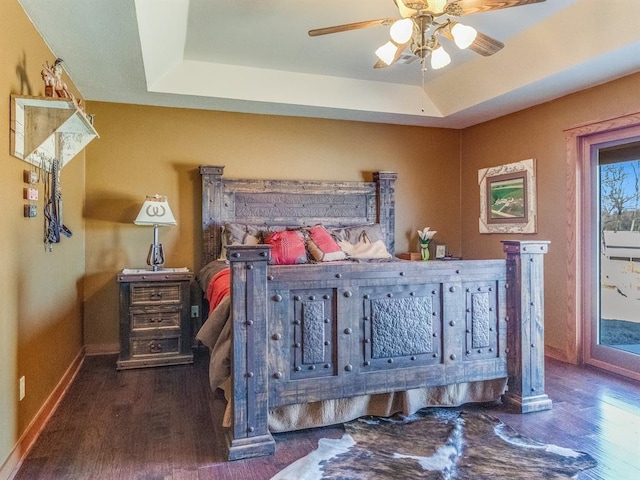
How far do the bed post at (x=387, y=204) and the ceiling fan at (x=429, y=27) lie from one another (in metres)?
2.23

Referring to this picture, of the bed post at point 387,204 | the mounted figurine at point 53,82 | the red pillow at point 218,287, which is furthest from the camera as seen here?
the bed post at point 387,204

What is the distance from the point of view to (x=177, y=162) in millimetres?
4320

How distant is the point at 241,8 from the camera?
299 cm

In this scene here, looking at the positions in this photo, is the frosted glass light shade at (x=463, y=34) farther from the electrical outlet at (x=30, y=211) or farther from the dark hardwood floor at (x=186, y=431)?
the electrical outlet at (x=30, y=211)

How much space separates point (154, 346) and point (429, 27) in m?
3.29

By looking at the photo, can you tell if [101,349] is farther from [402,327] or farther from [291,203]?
[402,327]

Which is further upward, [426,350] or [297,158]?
[297,158]

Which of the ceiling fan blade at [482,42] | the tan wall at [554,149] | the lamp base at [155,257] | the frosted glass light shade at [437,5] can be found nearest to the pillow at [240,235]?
the lamp base at [155,257]

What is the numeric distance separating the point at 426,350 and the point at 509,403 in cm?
73

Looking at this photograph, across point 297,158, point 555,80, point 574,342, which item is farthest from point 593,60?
point 297,158

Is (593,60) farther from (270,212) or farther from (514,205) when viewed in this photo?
(270,212)

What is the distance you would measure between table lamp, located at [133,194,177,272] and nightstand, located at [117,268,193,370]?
20cm

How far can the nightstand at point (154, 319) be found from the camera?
3.69 meters

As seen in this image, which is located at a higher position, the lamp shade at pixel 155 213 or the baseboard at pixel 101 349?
the lamp shade at pixel 155 213
